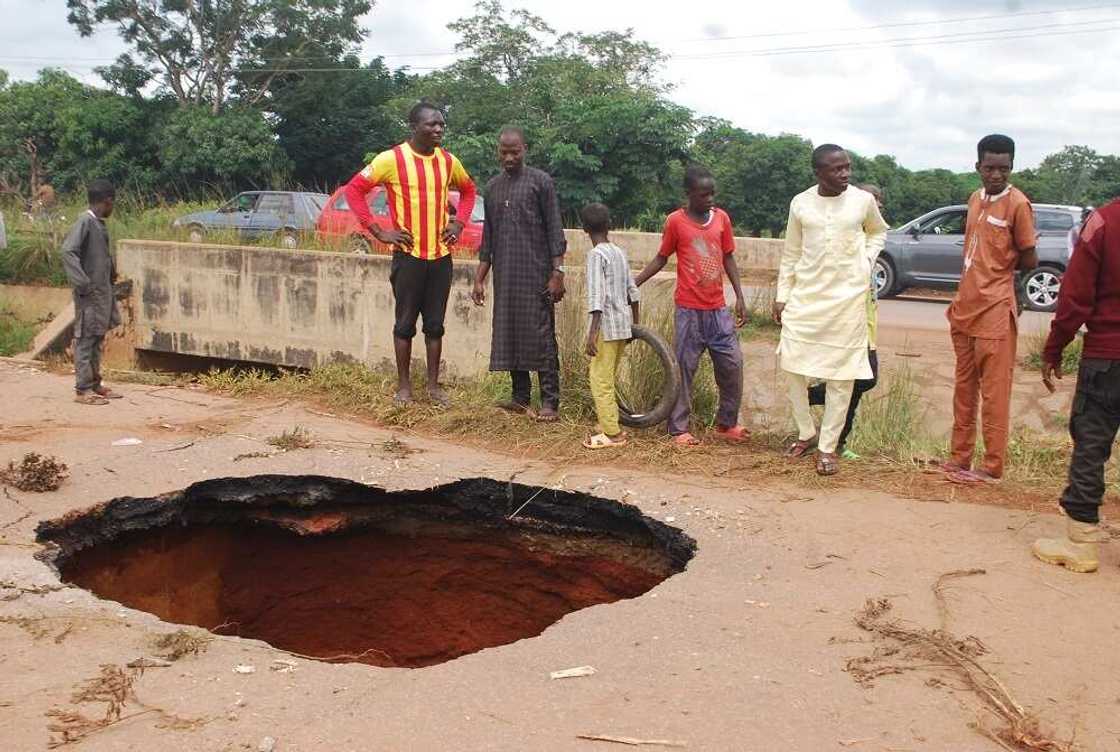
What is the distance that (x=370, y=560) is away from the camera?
18.7 ft

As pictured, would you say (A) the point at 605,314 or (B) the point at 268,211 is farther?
(B) the point at 268,211

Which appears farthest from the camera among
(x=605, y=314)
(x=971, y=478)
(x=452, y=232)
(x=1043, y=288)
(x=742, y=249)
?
(x=742, y=249)

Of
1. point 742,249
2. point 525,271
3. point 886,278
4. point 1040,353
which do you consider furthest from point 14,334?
point 886,278

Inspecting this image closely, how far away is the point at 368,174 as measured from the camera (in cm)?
651

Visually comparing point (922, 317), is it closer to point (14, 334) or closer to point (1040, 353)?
point (1040, 353)

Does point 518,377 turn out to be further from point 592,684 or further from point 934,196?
point 934,196

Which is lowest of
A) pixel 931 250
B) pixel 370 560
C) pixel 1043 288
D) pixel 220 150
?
pixel 370 560

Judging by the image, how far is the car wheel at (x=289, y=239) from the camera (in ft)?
34.4

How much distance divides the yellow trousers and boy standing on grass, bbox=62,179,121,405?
363 centimetres

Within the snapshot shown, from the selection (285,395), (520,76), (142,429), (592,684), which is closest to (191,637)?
(592,684)

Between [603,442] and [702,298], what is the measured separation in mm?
1032

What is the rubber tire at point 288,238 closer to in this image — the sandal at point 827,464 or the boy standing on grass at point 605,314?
the boy standing on grass at point 605,314

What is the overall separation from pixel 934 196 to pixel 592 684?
100.0ft

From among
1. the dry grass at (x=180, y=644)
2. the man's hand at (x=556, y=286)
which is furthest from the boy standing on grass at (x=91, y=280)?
the dry grass at (x=180, y=644)
